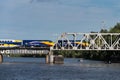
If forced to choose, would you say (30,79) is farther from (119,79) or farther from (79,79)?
(119,79)

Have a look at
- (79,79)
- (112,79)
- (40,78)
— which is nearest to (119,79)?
(112,79)

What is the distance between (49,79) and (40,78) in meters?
3.30

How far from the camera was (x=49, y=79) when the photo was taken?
122750 mm

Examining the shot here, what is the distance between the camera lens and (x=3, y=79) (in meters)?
120

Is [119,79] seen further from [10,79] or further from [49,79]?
[10,79]

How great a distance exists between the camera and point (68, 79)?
12281cm

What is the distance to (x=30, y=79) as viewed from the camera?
396ft

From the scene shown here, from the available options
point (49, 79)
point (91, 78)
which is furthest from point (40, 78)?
point (91, 78)

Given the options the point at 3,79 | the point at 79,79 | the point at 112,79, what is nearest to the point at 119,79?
the point at 112,79

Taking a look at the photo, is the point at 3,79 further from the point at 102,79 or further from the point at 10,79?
the point at 102,79

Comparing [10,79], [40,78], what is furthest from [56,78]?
[10,79]

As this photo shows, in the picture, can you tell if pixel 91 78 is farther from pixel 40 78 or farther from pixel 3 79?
pixel 3 79

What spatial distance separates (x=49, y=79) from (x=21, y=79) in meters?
6.36

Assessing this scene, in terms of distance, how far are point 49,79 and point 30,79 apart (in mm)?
4561
